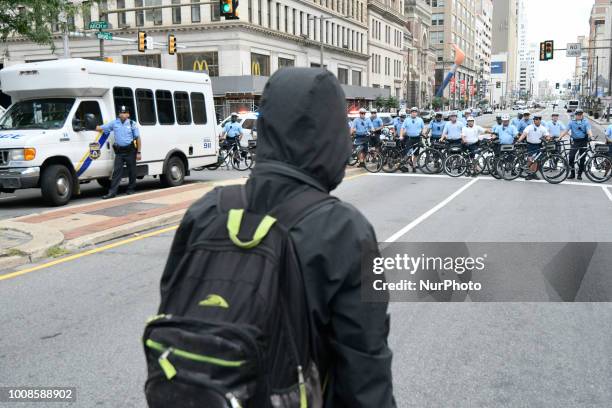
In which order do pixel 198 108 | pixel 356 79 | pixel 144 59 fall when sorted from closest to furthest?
pixel 198 108 < pixel 144 59 < pixel 356 79

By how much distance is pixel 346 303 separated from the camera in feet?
5.86

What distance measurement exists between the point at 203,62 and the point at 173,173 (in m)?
37.9

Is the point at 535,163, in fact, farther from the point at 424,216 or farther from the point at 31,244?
the point at 31,244

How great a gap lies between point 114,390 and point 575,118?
56.6ft

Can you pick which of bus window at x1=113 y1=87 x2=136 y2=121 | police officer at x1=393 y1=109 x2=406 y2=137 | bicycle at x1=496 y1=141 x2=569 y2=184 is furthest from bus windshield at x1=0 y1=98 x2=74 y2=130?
bicycle at x1=496 y1=141 x2=569 y2=184

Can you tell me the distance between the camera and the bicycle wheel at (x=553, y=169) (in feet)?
57.2

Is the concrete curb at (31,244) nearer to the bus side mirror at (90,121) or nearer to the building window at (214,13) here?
the bus side mirror at (90,121)

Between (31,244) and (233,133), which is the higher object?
(233,133)

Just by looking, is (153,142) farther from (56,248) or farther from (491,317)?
(491,317)

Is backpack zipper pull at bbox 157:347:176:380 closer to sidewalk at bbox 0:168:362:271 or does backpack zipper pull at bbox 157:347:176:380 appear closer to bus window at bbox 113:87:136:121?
sidewalk at bbox 0:168:362:271

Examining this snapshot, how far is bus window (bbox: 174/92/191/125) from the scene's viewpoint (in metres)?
16.3

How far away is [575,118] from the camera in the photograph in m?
18.4

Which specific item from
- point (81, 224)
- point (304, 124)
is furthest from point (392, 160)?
point (304, 124)

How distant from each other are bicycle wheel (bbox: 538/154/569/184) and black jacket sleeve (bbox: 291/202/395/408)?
17.0 metres
